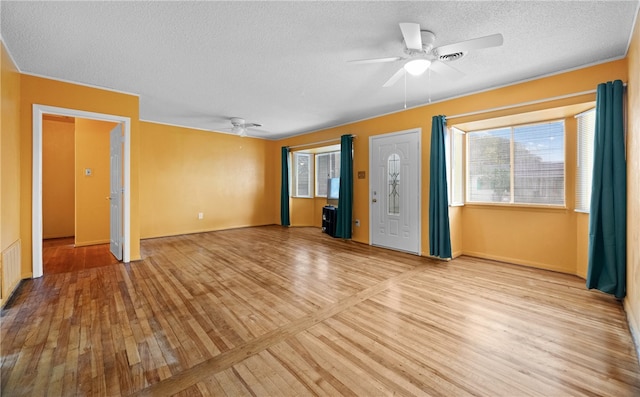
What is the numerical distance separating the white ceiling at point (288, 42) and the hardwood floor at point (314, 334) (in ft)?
8.30

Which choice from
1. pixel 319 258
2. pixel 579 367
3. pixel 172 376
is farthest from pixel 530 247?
pixel 172 376

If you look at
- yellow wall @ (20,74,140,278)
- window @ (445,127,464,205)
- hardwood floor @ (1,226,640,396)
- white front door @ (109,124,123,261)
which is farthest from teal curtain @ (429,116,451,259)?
white front door @ (109,124,123,261)

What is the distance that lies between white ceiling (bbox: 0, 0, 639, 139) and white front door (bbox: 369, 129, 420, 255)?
93cm

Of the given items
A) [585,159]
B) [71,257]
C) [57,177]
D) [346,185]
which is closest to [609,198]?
[585,159]

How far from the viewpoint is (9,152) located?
111 inches

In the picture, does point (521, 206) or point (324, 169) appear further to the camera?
point (324, 169)

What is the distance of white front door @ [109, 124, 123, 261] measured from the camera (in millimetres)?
4102

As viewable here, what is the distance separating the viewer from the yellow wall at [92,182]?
16.7 ft

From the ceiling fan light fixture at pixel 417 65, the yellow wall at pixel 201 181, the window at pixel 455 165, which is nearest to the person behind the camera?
the ceiling fan light fixture at pixel 417 65

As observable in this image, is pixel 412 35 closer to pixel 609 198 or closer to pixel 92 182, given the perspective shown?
pixel 609 198

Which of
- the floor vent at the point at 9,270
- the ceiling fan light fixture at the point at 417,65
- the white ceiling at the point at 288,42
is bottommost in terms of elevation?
the floor vent at the point at 9,270

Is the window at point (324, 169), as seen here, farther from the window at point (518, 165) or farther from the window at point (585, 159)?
the window at point (585, 159)

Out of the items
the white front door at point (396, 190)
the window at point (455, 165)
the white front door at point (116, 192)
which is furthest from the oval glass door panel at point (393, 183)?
the white front door at point (116, 192)

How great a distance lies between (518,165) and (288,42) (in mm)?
3800
